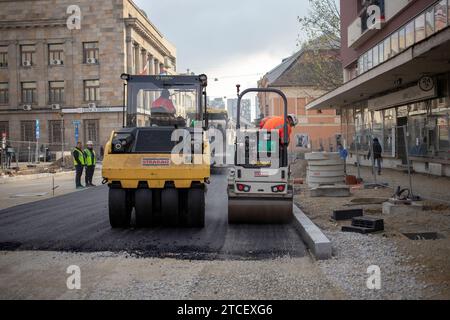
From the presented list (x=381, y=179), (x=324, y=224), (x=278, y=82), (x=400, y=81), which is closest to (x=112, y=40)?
(x=278, y=82)

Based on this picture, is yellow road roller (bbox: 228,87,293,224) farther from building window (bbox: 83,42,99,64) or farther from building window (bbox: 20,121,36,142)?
building window (bbox: 20,121,36,142)

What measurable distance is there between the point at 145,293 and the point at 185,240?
114 inches

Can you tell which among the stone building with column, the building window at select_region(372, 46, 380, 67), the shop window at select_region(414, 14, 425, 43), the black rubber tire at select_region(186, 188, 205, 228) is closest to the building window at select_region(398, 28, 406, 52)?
the shop window at select_region(414, 14, 425, 43)

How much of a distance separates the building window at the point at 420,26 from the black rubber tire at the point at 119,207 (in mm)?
13900

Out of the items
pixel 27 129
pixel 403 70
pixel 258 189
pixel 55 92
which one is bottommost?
pixel 258 189

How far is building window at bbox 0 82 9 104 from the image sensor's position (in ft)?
158

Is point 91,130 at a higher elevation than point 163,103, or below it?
higher

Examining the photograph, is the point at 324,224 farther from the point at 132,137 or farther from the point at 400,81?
the point at 400,81

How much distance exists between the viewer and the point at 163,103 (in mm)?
10266

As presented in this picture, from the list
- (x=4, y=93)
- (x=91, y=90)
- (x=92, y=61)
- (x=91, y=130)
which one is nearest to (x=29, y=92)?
(x=4, y=93)

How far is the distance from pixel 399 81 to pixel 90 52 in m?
34.8

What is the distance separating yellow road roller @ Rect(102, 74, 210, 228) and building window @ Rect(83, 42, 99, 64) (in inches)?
1536

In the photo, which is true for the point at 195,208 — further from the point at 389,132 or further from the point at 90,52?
the point at 90,52
